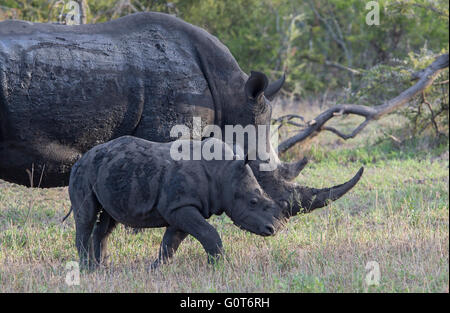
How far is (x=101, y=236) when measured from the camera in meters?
5.14

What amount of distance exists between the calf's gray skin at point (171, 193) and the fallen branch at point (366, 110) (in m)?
4.77

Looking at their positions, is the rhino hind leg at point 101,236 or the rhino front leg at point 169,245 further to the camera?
the rhino hind leg at point 101,236

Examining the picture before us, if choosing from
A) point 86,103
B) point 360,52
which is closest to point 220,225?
point 86,103

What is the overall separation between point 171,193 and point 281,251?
1.06 metres

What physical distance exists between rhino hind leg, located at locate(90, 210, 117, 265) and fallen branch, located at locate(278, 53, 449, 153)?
15.3 feet

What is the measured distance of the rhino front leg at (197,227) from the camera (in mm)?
4539

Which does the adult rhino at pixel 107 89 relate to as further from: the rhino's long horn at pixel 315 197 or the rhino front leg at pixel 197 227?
the rhino front leg at pixel 197 227

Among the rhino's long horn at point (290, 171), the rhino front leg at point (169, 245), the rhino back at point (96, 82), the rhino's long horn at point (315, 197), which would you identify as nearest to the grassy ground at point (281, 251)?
the rhino front leg at point (169, 245)

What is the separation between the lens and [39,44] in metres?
5.55

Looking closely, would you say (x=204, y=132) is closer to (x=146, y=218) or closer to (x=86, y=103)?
(x=86, y=103)

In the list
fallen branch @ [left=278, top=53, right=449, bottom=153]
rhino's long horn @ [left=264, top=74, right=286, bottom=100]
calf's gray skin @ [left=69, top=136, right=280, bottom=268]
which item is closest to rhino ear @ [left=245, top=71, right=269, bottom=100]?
rhino's long horn @ [left=264, top=74, right=286, bottom=100]

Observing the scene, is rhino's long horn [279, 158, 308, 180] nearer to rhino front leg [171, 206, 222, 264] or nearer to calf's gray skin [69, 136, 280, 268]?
calf's gray skin [69, 136, 280, 268]

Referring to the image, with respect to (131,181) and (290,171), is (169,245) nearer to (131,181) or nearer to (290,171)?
(131,181)

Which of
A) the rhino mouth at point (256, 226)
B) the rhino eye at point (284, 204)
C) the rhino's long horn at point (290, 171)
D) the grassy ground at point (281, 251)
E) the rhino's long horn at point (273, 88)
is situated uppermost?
the rhino's long horn at point (273, 88)
